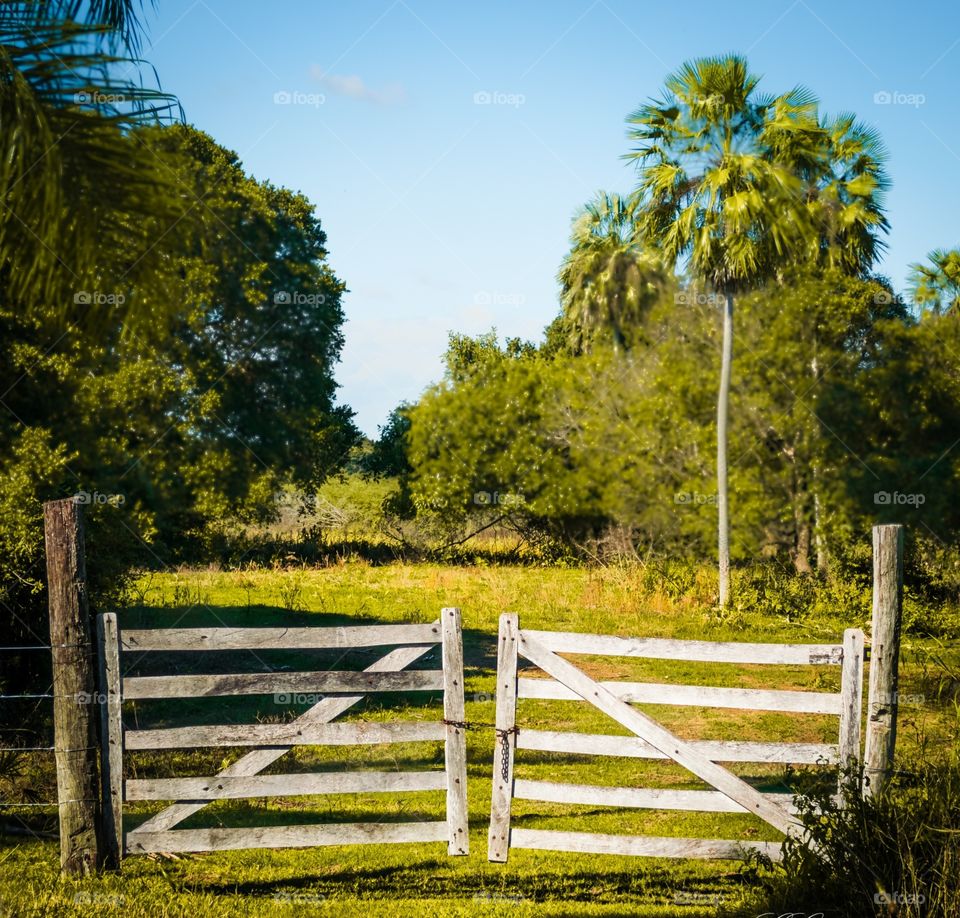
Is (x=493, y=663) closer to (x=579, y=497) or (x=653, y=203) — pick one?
(x=653, y=203)

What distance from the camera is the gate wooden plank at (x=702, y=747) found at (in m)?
6.33

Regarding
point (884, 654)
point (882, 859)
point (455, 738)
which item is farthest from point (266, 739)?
point (884, 654)

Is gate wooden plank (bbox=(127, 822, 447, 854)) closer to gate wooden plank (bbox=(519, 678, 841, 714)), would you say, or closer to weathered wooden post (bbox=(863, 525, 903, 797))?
gate wooden plank (bbox=(519, 678, 841, 714))

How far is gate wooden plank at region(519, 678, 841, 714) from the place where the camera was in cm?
→ 629

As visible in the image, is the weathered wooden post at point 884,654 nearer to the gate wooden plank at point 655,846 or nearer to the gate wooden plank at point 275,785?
the gate wooden plank at point 655,846

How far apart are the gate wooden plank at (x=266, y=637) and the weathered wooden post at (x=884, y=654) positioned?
283 cm

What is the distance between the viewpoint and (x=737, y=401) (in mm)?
24000

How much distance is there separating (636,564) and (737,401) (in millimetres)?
4645

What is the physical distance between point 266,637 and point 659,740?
2645 mm

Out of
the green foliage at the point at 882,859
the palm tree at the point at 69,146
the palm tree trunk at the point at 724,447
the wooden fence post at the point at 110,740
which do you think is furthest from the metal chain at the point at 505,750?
the palm tree trunk at the point at 724,447

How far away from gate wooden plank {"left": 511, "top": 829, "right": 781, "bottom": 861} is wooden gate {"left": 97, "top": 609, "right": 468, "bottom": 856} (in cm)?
72

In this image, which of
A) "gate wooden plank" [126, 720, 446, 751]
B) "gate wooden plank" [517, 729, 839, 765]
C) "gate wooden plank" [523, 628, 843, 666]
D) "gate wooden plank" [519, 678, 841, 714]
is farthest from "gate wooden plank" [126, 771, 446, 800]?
"gate wooden plank" [523, 628, 843, 666]

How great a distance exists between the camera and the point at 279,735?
653 cm

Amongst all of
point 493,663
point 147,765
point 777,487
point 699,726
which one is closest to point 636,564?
point 777,487
